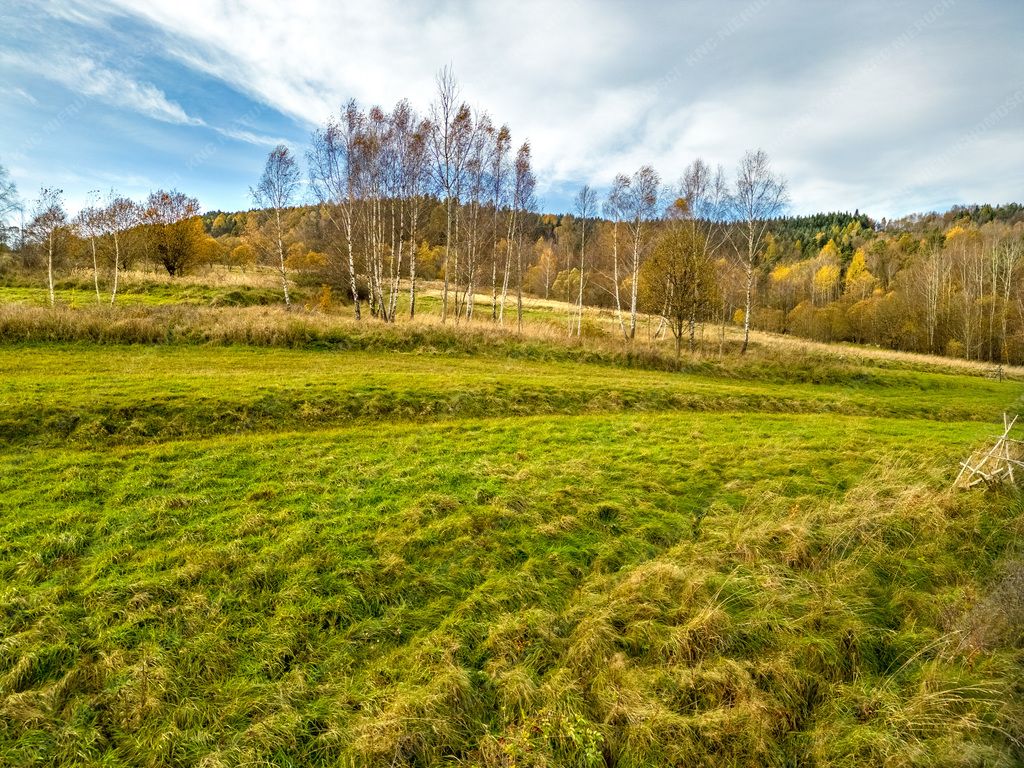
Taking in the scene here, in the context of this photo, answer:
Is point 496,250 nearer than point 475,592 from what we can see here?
No

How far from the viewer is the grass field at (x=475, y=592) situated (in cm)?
399

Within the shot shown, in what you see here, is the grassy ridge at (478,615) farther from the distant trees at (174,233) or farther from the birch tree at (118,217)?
the distant trees at (174,233)

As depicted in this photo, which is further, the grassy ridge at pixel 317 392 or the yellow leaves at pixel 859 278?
the yellow leaves at pixel 859 278

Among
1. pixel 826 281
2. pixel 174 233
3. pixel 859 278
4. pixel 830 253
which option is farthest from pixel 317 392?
pixel 830 253

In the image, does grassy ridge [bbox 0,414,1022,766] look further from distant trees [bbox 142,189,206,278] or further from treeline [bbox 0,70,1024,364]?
distant trees [bbox 142,189,206,278]

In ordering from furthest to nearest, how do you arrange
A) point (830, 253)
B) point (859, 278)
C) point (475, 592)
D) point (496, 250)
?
point (830, 253) < point (859, 278) < point (496, 250) < point (475, 592)

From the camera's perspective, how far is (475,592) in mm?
5730

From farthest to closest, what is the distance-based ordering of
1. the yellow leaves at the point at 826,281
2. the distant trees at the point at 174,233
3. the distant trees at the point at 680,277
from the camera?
the yellow leaves at the point at 826,281 → the distant trees at the point at 174,233 → the distant trees at the point at 680,277

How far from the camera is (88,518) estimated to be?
6684 millimetres

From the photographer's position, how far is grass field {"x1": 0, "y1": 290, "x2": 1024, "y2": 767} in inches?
157

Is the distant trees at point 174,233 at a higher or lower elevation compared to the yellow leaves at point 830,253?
lower

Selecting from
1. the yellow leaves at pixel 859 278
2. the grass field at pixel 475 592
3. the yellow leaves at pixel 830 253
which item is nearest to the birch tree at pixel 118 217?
the grass field at pixel 475 592

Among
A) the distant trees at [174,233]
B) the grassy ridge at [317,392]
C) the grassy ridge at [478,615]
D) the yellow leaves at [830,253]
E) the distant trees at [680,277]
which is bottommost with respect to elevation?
the grassy ridge at [478,615]

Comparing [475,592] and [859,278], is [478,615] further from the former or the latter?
[859,278]
